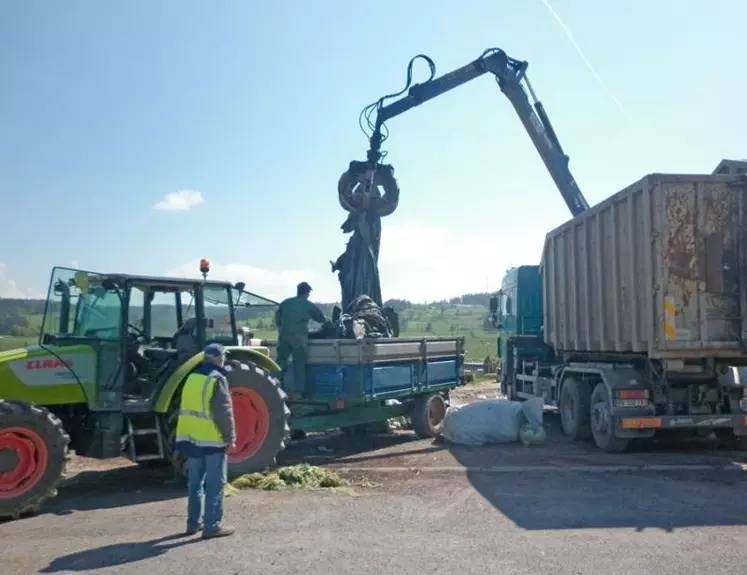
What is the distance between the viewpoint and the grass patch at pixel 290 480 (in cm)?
785

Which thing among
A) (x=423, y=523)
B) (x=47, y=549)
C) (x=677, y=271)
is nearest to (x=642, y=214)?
(x=677, y=271)

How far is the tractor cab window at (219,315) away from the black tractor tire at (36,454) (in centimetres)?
212

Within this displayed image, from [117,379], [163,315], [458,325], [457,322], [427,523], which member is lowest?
[427,523]

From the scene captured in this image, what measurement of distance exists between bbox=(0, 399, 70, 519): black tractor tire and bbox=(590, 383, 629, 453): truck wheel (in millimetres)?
6840

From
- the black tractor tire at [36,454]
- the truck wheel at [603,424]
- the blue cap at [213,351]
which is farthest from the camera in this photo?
the truck wheel at [603,424]

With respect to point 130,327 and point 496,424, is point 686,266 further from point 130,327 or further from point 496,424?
point 130,327

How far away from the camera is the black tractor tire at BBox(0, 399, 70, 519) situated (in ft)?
21.3

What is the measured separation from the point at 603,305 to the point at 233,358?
5316 millimetres

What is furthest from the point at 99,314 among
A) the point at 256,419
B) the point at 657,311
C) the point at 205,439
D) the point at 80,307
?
the point at 657,311

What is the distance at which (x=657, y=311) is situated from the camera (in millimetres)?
8891

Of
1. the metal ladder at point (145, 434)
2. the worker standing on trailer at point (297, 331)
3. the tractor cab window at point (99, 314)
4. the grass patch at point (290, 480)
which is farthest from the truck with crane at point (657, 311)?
the metal ladder at point (145, 434)

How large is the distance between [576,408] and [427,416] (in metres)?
2.31

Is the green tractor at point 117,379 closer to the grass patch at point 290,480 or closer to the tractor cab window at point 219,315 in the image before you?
the tractor cab window at point 219,315

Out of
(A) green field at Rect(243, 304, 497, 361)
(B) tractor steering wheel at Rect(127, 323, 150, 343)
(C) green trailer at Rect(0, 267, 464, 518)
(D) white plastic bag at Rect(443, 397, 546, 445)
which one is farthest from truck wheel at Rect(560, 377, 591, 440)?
(A) green field at Rect(243, 304, 497, 361)
